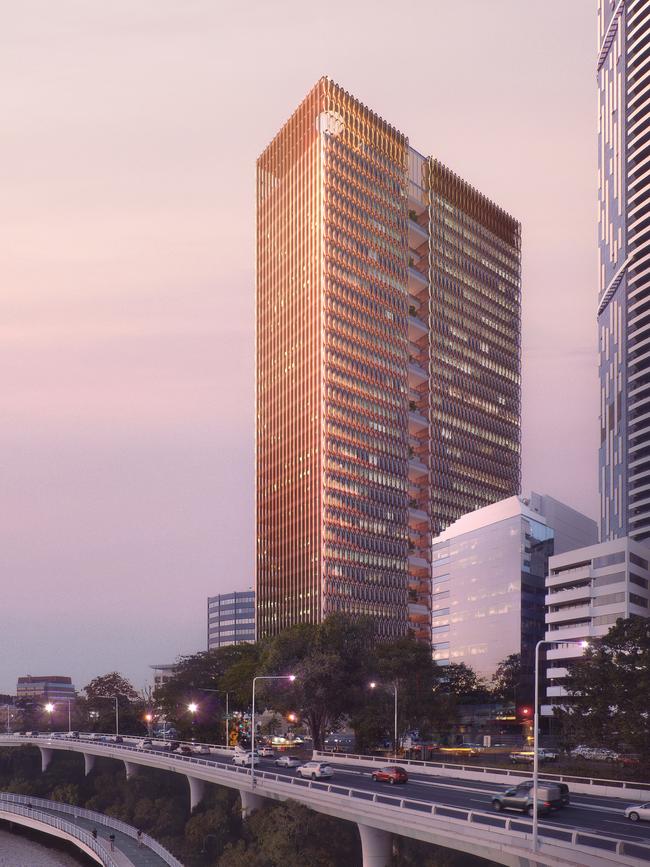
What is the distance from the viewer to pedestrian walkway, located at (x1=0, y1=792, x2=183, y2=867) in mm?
97875

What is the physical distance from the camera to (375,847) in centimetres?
7062

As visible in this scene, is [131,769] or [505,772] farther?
[131,769]

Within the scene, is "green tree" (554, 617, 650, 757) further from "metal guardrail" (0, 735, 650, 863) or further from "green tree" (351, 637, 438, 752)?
"green tree" (351, 637, 438, 752)

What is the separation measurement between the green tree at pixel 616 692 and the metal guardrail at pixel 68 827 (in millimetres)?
45908

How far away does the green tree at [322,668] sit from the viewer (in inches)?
4619

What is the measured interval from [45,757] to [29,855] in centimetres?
6295

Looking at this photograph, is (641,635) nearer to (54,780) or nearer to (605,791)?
(605,791)

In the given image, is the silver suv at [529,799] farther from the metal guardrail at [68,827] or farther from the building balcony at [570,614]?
the building balcony at [570,614]

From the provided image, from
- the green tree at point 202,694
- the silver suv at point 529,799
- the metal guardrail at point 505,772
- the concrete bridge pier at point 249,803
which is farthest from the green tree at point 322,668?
the silver suv at point 529,799

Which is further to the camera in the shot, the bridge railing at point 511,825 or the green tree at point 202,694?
the green tree at point 202,694

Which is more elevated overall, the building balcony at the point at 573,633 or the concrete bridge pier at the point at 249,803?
the building balcony at the point at 573,633

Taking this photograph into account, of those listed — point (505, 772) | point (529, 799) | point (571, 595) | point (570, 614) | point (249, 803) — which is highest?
→ point (571, 595)

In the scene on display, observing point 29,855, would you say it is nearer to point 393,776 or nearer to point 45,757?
point 393,776

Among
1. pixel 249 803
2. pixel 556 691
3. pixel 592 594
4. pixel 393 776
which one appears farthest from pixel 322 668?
pixel 556 691
